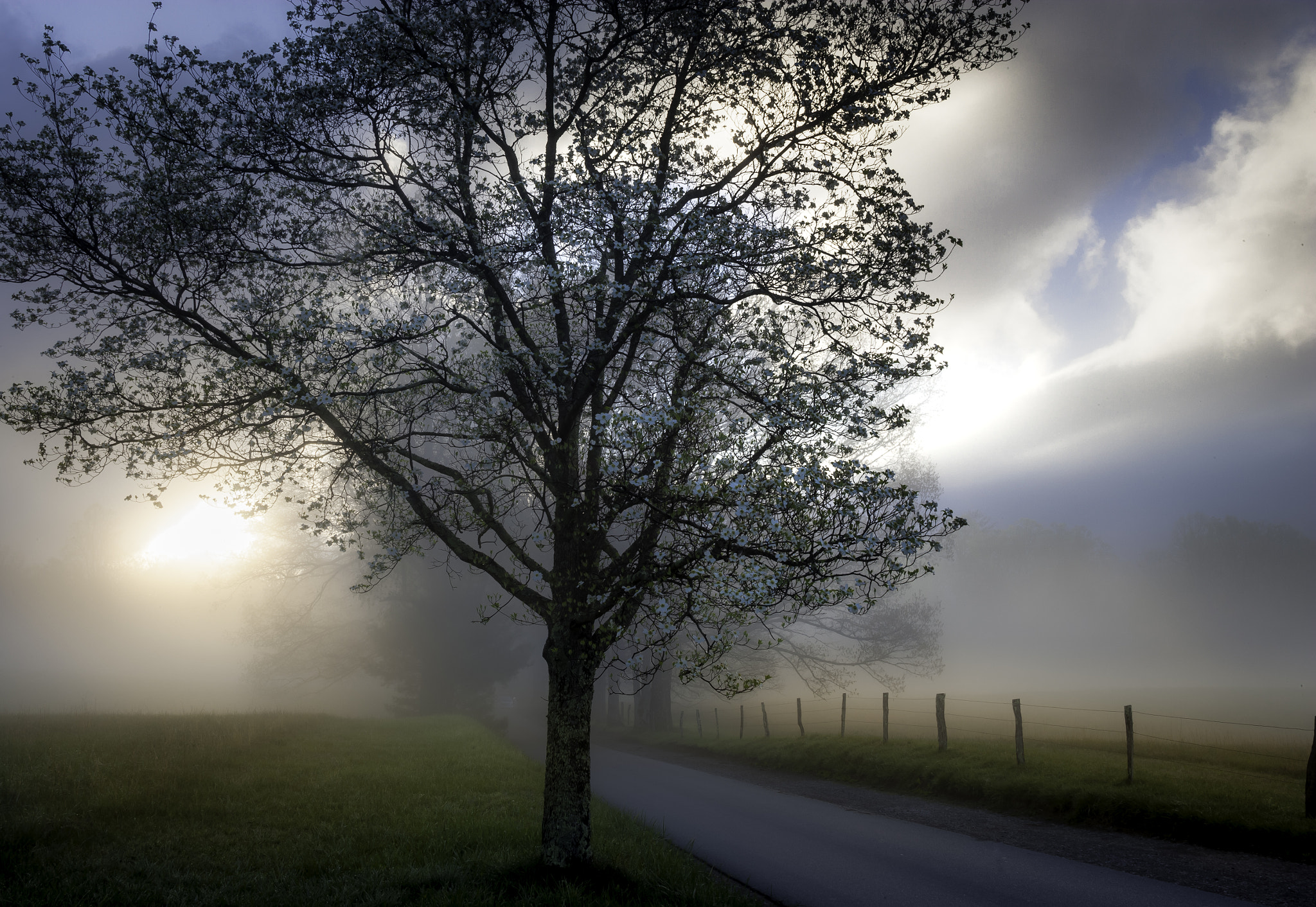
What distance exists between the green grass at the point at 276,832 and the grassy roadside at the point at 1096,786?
8177mm

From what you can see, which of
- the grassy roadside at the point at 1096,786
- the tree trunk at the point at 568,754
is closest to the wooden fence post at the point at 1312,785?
the grassy roadside at the point at 1096,786

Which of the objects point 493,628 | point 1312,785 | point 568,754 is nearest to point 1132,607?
point 493,628

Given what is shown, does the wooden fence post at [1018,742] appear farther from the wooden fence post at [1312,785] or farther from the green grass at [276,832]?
the green grass at [276,832]

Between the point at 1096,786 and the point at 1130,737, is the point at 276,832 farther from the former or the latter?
the point at 1130,737

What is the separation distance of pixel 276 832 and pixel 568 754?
5326 millimetres

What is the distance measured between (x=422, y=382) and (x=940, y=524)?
6822mm

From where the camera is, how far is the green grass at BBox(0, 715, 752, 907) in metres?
7.77

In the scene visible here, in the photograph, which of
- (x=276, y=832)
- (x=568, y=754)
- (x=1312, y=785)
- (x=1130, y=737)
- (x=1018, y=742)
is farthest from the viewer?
(x=1018, y=742)

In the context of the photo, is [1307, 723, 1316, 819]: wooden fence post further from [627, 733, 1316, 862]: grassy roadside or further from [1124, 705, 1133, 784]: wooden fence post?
[1124, 705, 1133, 784]: wooden fence post

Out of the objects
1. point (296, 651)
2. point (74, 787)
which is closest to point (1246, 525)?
point (296, 651)

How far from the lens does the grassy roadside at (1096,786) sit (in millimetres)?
11000

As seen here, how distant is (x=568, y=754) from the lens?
904 cm

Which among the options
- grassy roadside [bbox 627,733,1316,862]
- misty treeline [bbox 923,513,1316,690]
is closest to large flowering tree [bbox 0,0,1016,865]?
grassy roadside [bbox 627,733,1316,862]

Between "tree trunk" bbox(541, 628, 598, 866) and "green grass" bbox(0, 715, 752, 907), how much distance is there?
39 centimetres
